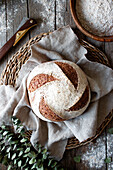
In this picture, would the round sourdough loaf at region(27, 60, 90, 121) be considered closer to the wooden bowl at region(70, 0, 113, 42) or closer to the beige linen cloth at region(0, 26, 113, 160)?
the beige linen cloth at region(0, 26, 113, 160)

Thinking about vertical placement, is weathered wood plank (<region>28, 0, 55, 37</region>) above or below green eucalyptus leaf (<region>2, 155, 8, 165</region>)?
above

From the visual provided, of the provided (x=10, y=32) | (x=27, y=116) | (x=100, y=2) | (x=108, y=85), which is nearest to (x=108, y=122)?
(x=108, y=85)

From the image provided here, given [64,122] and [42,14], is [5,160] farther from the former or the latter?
[42,14]

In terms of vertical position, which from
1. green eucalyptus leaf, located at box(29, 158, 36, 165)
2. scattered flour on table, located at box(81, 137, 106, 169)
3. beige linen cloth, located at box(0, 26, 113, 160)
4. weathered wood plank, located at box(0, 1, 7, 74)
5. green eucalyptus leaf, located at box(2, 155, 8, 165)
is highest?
weathered wood plank, located at box(0, 1, 7, 74)

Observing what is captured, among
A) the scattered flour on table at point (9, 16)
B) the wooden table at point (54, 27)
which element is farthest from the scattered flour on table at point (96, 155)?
the scattered flour on table at point (9, 16)

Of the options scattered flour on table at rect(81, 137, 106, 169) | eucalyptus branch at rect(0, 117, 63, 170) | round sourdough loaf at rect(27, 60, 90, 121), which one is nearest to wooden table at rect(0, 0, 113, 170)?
scattered flour on table at rect(81, 137, 106, 169)

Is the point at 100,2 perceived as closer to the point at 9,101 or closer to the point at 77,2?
the point at 77,2
